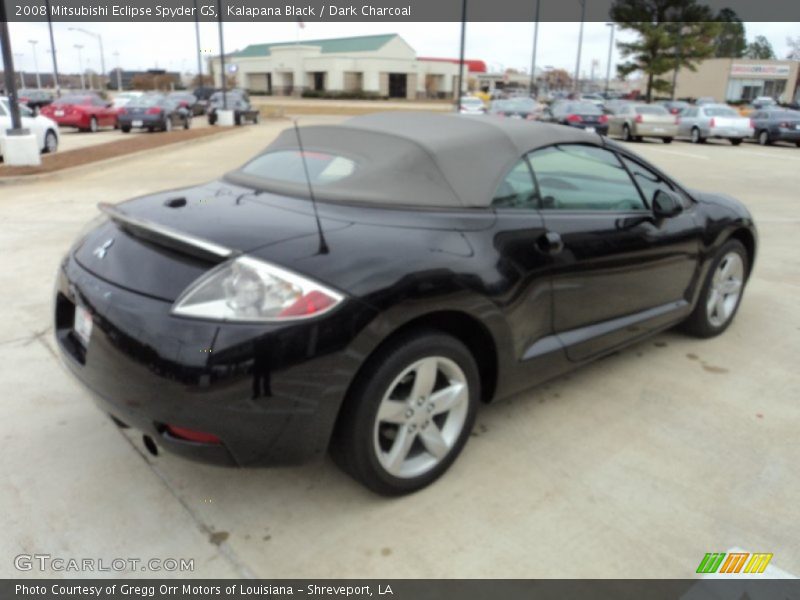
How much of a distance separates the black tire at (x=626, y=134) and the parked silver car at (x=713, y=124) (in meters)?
2.14

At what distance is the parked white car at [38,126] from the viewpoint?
14.2 metres

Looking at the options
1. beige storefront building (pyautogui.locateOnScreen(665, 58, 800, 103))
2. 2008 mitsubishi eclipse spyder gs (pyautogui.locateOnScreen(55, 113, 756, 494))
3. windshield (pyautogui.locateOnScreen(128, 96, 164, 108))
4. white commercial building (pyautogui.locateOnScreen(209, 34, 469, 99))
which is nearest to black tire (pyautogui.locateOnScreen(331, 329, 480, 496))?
2008 mitsubishi eclipse spyder gs (pyautogui.locateOnScreen(55, 113, 756, 494))

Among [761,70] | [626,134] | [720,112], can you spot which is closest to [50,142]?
[626,134]

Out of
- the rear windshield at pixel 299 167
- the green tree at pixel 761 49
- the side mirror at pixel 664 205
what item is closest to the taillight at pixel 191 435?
the rear windshield at pixel 299 167

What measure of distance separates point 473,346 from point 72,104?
26938 mm

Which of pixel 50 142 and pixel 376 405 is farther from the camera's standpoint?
pixel 50 142

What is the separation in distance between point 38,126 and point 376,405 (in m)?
15.4

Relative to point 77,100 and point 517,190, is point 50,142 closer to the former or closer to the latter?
point 77,100

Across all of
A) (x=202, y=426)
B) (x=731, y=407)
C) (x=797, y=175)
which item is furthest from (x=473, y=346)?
(x=797, y=175)

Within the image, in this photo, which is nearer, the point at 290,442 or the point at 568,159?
the point at 290,442

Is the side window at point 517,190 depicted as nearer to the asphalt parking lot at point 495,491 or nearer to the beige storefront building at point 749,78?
the asphalt parking lot at point 495,491

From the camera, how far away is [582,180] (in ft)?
11.4

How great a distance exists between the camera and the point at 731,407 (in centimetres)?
357
